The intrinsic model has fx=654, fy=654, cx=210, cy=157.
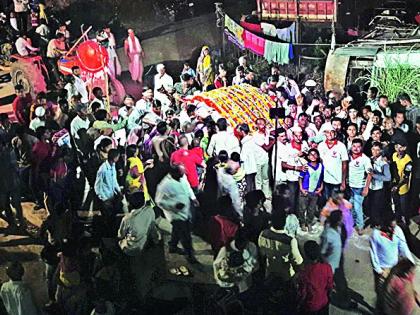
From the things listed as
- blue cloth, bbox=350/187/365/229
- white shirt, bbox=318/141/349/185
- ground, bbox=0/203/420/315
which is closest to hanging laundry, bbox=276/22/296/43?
white shirt, bbox=318/141/349/185

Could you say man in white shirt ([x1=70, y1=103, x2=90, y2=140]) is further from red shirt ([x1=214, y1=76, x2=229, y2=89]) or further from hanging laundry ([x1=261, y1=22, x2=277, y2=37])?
hanging laundry ([x1=261, y1=22, x2=277, y2=37])

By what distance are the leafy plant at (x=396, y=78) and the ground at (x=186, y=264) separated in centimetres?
84

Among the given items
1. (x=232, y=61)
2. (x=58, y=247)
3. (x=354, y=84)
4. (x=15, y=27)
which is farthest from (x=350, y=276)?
(x=15, y=27)

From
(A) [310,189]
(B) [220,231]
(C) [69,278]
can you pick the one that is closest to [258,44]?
(A) [310,189]

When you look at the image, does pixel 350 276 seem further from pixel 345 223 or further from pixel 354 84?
pixel 354 84

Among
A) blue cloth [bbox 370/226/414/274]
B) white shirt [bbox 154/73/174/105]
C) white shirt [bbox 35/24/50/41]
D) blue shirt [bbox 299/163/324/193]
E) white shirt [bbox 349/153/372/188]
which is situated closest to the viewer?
blue cloth [bbox 370/226/414/274]

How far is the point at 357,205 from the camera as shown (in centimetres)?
426

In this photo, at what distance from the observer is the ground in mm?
4230

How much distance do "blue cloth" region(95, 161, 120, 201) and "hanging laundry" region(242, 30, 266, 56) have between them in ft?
4.16

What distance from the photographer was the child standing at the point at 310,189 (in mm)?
4316

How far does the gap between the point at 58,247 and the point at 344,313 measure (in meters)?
2.04

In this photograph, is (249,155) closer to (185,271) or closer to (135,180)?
(135,180)

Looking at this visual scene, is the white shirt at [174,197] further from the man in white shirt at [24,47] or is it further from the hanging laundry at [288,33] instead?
the man in white shirt at [24,47]

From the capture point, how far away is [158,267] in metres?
4.60
